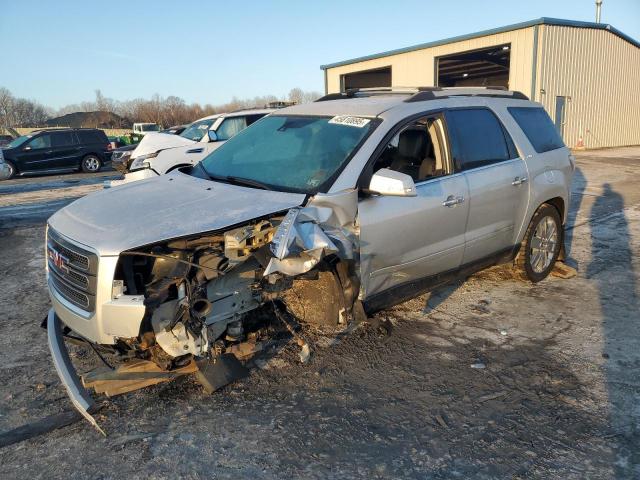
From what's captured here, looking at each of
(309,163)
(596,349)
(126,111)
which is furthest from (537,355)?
(126,111)

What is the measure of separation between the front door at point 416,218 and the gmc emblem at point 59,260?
1.91 meters

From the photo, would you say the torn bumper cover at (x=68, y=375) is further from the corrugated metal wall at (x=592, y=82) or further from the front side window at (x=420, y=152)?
the corrugated metal wall at (x=592, y=82)

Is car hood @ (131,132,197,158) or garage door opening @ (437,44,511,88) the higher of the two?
garage door opening @ (437,44,511,88)

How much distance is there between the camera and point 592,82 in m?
23.3

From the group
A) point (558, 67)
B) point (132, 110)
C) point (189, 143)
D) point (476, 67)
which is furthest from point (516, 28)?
point (132, 110)

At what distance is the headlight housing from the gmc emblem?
6699 mm

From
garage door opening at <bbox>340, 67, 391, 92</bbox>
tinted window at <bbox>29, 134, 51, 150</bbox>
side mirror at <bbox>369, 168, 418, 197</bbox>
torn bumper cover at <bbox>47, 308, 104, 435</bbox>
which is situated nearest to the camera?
torn bumper cover at <bbox>47, 308, 104, 435</bbox>

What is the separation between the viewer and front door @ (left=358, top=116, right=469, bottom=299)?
3.60 meters

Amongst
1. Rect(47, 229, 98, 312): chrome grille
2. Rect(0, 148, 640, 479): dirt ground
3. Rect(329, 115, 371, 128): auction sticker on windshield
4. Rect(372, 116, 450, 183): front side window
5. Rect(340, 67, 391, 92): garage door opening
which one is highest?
Rect(340, 67, 391, 92): garage door opening

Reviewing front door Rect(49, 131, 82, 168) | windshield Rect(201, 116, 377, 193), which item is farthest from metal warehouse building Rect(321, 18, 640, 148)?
windshield Rect(201, 116, 377, 193)

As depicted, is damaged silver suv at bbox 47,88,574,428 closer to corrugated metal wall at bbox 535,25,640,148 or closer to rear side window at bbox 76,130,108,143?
rear side window at bbox 76,130,108,143

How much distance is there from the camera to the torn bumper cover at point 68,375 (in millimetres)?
2879

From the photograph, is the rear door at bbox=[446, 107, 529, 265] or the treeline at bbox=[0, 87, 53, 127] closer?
the rear door at bbox=[446, 107, 529, 265]

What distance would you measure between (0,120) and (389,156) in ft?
314
